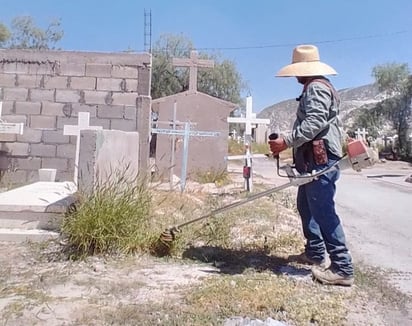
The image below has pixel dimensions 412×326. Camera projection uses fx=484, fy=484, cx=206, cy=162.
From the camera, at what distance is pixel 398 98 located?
102ft

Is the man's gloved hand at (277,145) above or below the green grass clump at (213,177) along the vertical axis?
above

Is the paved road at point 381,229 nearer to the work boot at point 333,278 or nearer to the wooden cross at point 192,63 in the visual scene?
the work boot at point 333,278

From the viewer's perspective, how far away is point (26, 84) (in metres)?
8.17

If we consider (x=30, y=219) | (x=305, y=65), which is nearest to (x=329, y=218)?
(x=305, y=65)

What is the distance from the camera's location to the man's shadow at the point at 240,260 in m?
3.97

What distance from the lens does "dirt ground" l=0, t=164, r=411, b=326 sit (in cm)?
291

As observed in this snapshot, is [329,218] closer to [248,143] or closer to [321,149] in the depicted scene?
[321,149]

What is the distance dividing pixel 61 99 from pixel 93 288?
5442mm

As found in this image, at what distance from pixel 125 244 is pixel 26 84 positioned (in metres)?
5.02

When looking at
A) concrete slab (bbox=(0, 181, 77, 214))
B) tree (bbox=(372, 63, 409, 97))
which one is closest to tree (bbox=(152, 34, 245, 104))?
tree (bbox=(372, 63, 409, 97))

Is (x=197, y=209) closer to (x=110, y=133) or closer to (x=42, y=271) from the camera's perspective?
(x=110, y=133)

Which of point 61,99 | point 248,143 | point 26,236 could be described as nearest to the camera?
point 26,236

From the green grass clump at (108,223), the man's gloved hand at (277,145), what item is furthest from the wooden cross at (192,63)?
the man's gloved hand at (277,145)

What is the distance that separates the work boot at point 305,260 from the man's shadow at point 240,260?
0.22 feet
